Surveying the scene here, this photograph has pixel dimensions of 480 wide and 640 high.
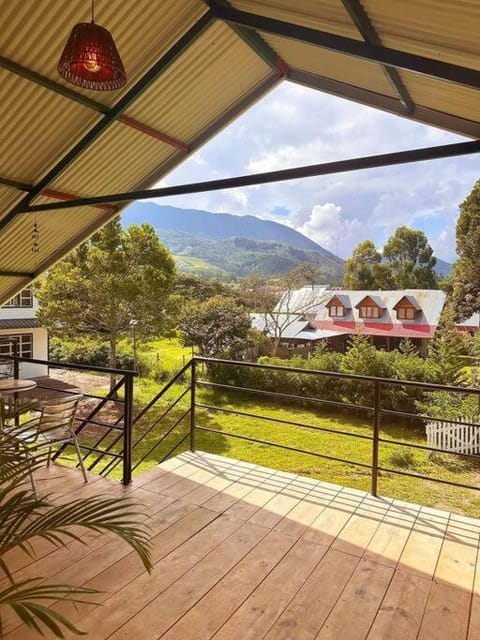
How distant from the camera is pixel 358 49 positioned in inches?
110

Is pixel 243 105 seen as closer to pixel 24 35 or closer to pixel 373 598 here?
pixel 24 35

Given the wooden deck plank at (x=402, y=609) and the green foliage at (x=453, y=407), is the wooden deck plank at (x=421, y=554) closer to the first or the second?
the wooden deck plank at (x=402, y=609)

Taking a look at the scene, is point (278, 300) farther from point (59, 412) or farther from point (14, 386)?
point (59, 412)

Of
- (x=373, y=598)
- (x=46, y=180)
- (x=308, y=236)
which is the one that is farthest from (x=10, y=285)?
(x=308, y=236)

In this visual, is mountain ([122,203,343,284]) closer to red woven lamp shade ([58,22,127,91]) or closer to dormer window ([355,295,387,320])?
dormer window ([355,295,387,320])

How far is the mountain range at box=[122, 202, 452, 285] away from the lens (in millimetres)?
25688

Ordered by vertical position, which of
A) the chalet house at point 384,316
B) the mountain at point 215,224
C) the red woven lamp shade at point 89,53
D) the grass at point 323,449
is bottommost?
the grass at point 323,449

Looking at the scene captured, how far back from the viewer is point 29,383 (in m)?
4.92

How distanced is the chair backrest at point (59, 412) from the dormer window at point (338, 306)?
16295 millimetres

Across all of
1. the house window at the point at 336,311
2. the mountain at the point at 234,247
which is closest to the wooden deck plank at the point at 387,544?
the mountain at the point at 234,247

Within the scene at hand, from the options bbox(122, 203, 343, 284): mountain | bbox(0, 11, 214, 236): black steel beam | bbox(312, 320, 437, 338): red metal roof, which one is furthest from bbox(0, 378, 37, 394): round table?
bbox(312, 320, 437, 338): red metal roof

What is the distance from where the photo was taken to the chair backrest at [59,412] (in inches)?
129

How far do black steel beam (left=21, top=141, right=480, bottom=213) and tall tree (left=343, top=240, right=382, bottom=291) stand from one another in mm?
20961

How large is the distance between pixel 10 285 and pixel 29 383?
136 inches
